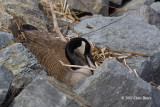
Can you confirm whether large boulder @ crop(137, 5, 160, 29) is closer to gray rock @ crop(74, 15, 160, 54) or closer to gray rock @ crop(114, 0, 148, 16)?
gray rock @ crop(114, 0, 148, 16)

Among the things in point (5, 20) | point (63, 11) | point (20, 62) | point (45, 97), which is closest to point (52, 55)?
point (20, 62)

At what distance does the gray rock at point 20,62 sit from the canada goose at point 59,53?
0.74 m

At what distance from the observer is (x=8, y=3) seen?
5930mm

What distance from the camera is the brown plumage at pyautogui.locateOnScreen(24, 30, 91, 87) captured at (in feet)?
14.3

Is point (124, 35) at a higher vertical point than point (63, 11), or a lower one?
higher

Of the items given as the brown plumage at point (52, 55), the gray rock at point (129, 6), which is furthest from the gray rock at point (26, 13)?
the gray rock at point (129, 6)

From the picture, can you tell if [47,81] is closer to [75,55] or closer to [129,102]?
[129,102]

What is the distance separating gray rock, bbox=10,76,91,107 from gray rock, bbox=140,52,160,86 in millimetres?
2707

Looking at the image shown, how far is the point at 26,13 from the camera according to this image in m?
5.97

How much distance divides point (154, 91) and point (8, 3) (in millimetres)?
3868

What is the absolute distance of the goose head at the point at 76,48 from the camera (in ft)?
16.7

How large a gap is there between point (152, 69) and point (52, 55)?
2128 millimetres

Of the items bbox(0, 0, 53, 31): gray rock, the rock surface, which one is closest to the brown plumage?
the rock surface

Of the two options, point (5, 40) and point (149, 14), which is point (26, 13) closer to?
point (5, 40)
